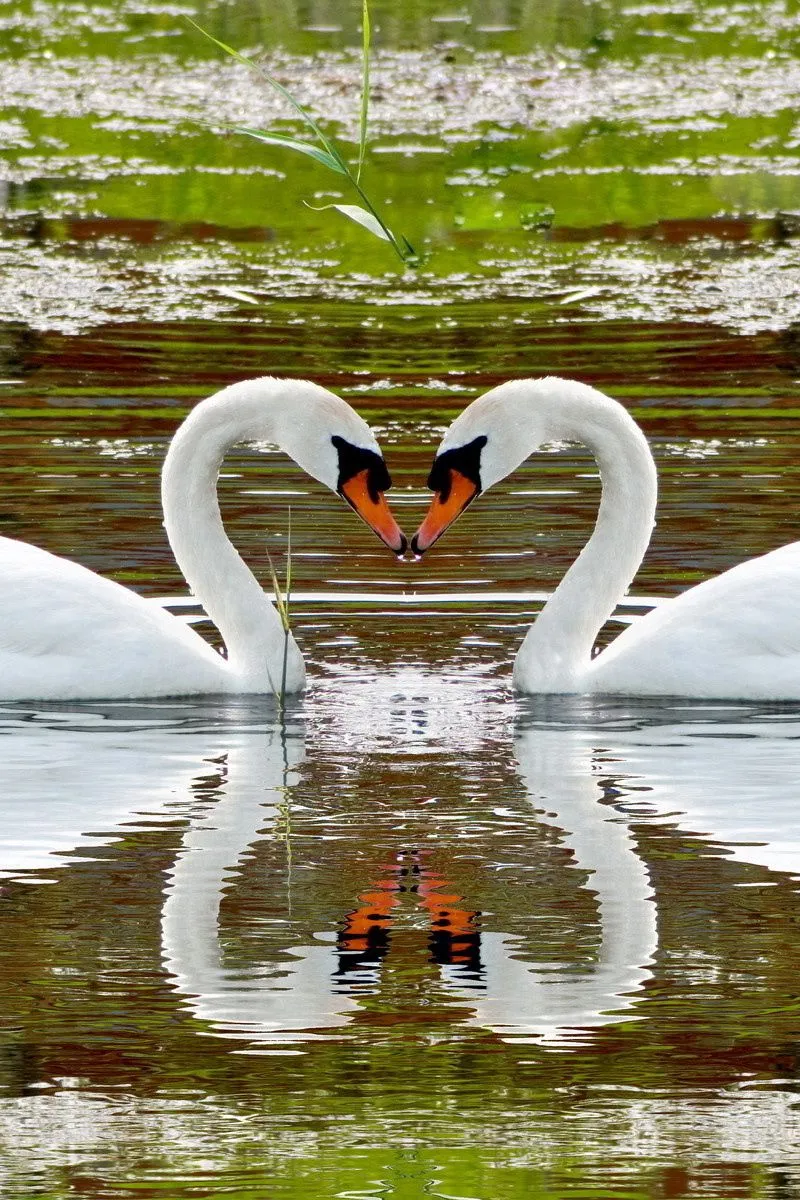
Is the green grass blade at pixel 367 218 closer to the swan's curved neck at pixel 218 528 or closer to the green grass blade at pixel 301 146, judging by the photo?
the green grass blade at pixel 301 146

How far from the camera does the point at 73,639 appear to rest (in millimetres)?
8102

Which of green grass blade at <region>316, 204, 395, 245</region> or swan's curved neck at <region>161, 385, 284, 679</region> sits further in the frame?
swan's curved neck at <region>161, 385, 284, 679</region>

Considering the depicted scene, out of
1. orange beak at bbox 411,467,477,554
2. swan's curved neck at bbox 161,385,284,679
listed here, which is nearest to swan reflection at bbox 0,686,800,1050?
swan's curved neck at bbox 161,385,284,679

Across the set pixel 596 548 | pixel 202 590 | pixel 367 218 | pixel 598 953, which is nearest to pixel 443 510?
pixel 596 548

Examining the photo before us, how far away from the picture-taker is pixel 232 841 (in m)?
6.54

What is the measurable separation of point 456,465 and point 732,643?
1003mm

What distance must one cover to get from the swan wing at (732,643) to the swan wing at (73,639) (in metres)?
1.44

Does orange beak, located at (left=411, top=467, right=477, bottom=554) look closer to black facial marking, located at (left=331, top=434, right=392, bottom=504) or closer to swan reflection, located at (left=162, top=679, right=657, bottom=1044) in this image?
black facial marking, located at (left=331, top=434, right=392, bottom=504)

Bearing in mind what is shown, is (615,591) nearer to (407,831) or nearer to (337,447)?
(337,447)

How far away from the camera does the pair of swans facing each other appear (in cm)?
808

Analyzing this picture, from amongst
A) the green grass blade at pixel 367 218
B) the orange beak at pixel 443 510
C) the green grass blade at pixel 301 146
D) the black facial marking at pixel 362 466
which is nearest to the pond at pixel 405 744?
the orange beak at pixel 443 510

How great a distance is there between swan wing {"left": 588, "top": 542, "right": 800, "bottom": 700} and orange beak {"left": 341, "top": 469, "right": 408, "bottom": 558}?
2.55 ft

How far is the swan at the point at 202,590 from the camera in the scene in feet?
26.6

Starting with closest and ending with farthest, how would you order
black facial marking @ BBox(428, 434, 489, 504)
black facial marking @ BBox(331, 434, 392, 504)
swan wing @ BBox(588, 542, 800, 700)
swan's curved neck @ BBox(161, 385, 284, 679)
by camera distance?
swan wing @ BBox(588, 542, 800, 700) → black facial marking @ BBox(331, 434, 392, 504) → black facial marking @ BBox(428, 434, 489, 504) → swan's curved neck @ BBox(161, 385, 284, 679)
